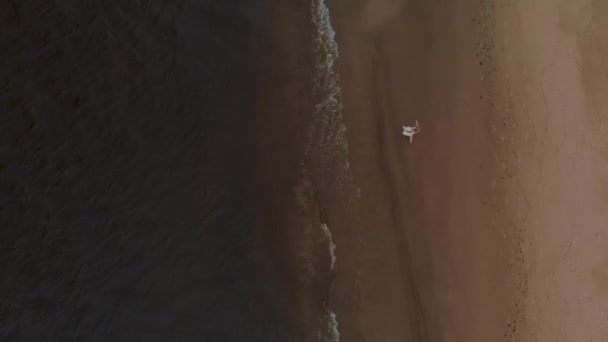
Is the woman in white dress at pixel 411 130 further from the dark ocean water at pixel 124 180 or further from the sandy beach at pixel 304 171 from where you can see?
the dark ocean water at pixel 124 180


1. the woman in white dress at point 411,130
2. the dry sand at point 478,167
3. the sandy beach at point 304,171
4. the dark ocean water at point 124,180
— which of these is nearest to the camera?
the dark ocean water at point 124,180

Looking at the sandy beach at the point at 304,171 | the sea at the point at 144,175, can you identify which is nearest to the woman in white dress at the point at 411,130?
the sandy beach at the point at 304,171

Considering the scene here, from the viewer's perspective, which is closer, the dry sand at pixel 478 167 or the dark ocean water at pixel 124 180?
the dark ocean water at pixel 124 180

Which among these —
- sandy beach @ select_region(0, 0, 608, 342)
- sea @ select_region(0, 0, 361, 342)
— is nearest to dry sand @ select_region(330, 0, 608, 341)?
sandy beach @ select_region(0, 0, 608, 342)

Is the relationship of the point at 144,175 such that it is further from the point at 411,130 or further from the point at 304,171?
the point at 411,130

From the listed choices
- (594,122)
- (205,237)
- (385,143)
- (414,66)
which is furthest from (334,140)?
(594,122)

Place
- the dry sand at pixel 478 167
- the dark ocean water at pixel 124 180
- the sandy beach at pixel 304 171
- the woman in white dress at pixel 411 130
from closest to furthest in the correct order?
the dark ocean water at pixel 124 180
the sandy beach at pixel 304 171
the dry sand at pixel 478 167
the woman in white dress at pixel 411 130
